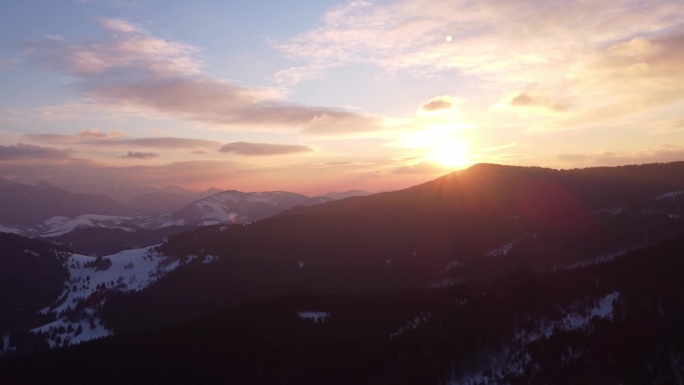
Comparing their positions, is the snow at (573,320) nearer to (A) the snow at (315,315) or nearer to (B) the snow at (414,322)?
(B) the snow at (414,322)

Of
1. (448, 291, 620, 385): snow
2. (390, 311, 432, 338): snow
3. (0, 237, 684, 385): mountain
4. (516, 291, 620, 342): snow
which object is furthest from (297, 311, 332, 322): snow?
(516, 291, 620, 342): snow

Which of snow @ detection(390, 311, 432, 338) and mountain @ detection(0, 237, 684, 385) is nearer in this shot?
mountain @ detection(0, 237, 684, 385)

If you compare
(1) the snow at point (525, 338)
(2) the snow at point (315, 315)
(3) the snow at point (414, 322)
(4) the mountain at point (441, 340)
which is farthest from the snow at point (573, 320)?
(2) the snow at point (315, 315)

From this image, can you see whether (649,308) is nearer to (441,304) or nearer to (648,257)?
(648,257)

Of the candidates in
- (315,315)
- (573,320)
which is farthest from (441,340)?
(315,315)

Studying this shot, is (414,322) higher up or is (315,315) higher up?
(414,322)

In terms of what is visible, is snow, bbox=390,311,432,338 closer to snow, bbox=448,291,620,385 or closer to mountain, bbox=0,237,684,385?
mountain, bbox=0,237,684,385

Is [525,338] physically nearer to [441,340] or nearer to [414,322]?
[441,340]
